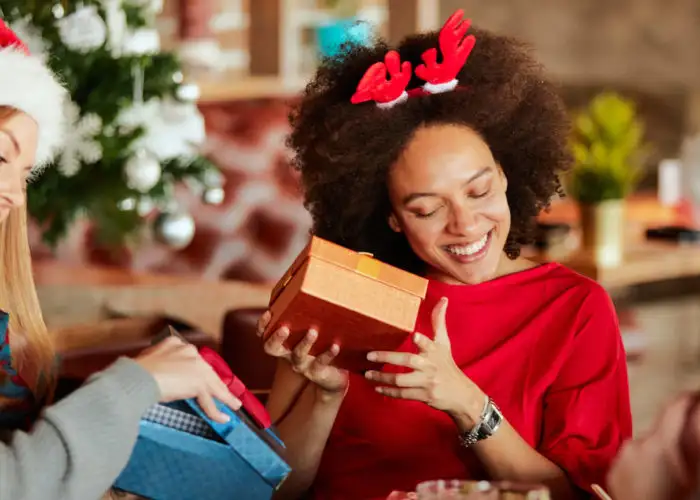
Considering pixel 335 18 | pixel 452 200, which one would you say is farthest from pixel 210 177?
pixel 335 18

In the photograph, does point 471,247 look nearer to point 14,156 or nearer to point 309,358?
point 309,358

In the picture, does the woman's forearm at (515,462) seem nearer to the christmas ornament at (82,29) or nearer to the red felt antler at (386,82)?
the red felt antler at (386,82)

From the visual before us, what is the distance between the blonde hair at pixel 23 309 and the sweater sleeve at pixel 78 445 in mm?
334

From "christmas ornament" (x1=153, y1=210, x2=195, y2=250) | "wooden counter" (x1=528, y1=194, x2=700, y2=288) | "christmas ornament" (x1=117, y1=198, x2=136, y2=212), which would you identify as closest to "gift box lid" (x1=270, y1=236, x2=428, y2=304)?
"christmas ornament" (x1=117, y1=198, x2=136, y2=212)

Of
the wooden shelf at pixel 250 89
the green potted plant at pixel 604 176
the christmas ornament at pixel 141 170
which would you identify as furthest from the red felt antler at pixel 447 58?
the green potted plant at pixel 604 176

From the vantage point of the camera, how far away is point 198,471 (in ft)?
4.37

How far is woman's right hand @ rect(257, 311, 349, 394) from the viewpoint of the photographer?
1510 millimetres

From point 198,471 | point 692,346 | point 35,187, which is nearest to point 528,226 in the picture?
point 198,471

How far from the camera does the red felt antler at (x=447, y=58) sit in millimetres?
1695

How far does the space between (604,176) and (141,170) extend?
6.67 ft

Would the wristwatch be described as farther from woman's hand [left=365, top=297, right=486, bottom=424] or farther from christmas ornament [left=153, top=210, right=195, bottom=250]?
christmas ornament [left=153, top=210, right=195, bottom=250]

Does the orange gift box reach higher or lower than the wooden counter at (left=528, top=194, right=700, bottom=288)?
higher

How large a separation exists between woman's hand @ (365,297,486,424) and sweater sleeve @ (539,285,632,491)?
0.17 m

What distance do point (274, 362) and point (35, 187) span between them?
2.52 feet
